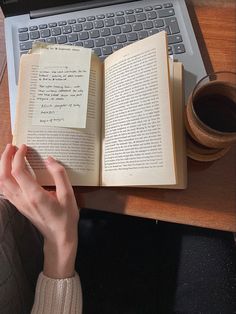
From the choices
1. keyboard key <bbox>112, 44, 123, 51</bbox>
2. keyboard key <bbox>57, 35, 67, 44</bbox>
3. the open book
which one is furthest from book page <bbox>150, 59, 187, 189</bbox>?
keyboard key <bbox>57, 35, 67, 44</bbox>

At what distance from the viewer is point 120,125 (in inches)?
21.5

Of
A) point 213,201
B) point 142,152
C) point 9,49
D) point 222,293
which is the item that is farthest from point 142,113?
point 222,293

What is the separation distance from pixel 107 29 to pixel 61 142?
0.24 m

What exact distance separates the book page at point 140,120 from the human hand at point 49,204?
71 mm

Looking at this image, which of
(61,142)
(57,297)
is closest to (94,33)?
(61,142)

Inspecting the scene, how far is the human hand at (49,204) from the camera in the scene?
0.52m

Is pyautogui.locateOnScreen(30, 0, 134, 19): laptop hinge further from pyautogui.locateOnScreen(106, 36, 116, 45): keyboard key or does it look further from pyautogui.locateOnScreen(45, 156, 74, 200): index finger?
pyautogui.locateOnScreen(45, 156, 74, 200): index finger

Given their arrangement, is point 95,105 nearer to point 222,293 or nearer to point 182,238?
point 182,238

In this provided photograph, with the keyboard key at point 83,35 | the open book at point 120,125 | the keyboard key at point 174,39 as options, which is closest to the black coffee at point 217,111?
the open book at point 120,125

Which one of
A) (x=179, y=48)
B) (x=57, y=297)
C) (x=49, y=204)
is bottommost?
(x=57, y=297)

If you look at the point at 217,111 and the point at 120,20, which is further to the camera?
the point at 120,20

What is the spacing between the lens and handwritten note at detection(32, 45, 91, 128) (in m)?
0.56

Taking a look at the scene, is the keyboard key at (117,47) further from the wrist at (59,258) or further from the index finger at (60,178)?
the wrist at (59,258)

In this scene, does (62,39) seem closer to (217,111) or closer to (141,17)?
(141,17)
